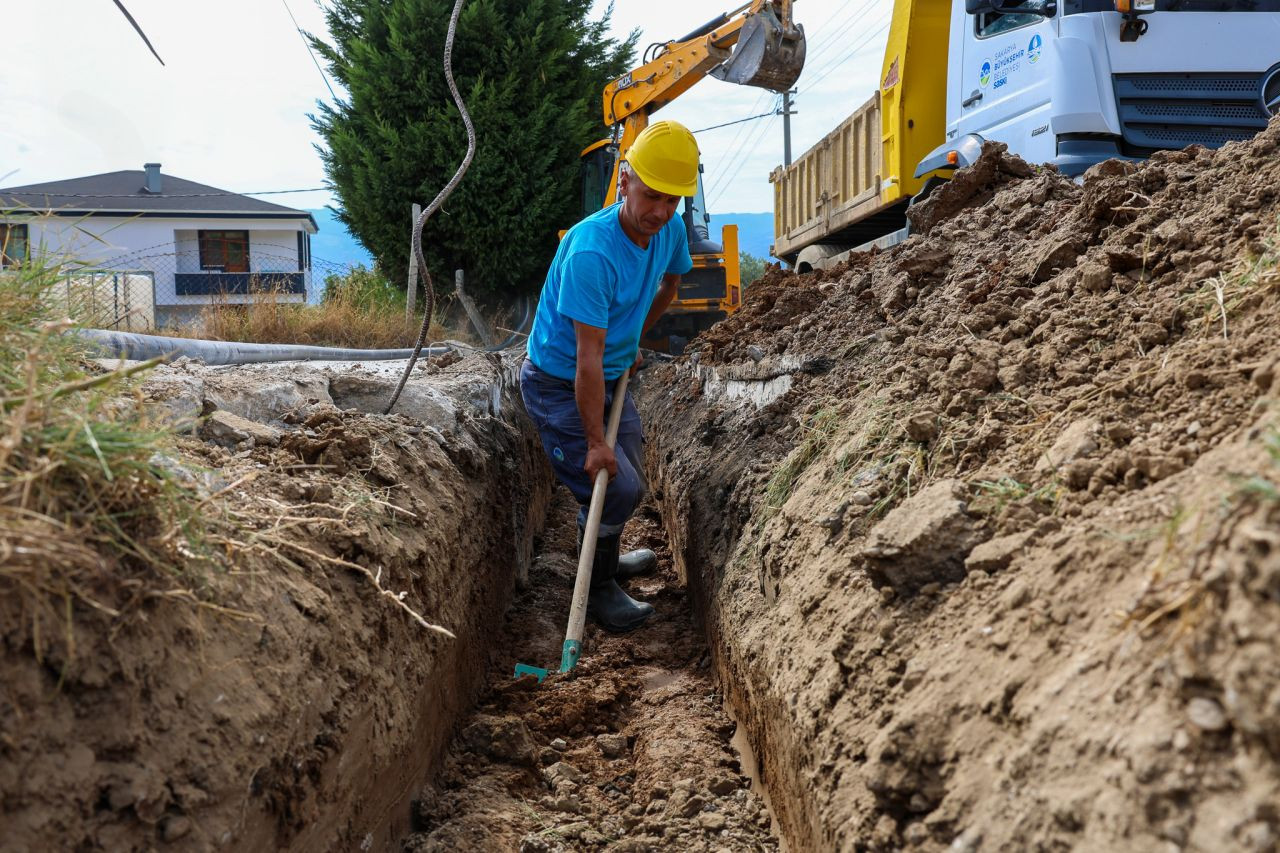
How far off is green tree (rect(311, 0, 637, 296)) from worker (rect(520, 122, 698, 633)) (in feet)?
32.9

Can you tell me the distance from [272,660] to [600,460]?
93.7 inches

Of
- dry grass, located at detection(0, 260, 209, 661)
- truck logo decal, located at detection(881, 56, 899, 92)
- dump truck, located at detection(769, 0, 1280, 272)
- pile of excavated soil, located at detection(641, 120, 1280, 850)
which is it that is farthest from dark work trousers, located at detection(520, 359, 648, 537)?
truck logo decal, located at detection(881, 56, 899, 92)

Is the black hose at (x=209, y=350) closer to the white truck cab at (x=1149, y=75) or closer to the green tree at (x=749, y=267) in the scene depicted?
the white truck cab at (x=1149, y=75)

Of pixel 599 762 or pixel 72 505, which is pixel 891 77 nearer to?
pixel 599 762

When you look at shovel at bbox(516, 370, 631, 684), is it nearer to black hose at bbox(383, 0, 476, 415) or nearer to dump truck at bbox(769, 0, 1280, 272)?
black hose at bbox(383, 0, 476, 415)

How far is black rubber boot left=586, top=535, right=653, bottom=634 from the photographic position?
4.68m

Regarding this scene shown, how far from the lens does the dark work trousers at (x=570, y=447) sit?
4.71 m

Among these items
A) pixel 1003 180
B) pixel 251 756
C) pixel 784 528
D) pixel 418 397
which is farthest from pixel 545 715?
pixel 1003 180

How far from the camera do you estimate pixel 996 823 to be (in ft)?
5.04

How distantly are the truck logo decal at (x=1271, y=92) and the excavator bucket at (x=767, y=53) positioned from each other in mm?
4198

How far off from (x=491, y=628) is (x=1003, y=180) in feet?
12.8

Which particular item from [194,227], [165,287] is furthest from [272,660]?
[194,227]

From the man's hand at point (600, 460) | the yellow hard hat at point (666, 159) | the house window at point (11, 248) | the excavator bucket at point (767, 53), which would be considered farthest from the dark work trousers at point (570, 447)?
the excavator bucket at point (767, 53)

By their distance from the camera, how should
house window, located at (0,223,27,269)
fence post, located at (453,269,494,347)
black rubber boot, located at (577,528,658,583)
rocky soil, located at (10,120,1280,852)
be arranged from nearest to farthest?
rocky soil, located at (10,120,1280,852) → house window, located at (0,223,27,269) → black rubber boot, located at (577,528,658,583) → fence post, located at (453,269,494,347)
